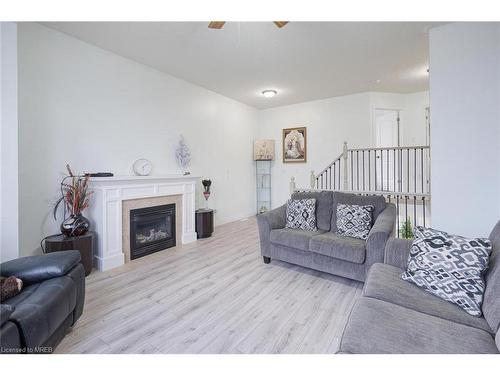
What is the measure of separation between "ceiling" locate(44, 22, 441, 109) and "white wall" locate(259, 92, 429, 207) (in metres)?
0.53

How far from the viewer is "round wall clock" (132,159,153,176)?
3514 mm

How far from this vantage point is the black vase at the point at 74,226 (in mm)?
2570

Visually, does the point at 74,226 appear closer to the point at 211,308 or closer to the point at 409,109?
the point at 211,308

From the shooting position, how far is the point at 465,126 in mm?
2445

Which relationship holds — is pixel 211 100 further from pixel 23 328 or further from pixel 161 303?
pixel 23 328

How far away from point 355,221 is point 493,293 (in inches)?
57.1

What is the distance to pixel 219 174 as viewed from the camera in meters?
5.16

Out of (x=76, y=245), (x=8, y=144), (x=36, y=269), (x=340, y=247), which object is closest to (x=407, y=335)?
(x=340, y=247)

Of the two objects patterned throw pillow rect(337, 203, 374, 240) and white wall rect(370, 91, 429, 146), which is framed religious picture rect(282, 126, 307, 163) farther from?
patterned throw pillow rect(337, 203, 374, 240)

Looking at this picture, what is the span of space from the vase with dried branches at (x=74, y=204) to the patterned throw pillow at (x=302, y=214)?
8.05ft

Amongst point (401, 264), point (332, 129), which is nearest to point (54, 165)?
point (401, 264)

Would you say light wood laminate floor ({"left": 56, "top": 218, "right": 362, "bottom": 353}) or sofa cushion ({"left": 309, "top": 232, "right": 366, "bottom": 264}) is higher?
sofa cushion ({"left": 309, "top": 232, "right": 366, "bottom": 264})

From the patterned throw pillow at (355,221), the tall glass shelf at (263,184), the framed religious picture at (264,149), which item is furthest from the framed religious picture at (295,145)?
the patterned throw pillow at (355,221)

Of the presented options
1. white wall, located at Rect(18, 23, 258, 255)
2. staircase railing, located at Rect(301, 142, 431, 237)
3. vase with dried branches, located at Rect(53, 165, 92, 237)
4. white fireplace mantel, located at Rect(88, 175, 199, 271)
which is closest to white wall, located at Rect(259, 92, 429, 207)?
staircase railing, located at Rect(301, 142, 431, 237)
